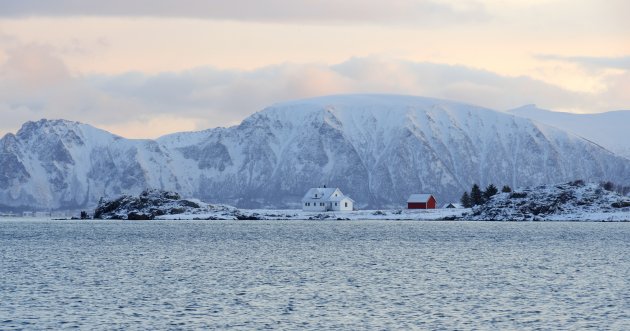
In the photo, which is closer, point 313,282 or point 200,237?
point 313,282

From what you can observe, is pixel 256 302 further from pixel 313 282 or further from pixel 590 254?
pixel 590 254

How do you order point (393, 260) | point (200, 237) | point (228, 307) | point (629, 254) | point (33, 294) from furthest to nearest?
point (200, 237) < point (629, 254) < point (393, 260) < point (33, 294) < point (228, 307)

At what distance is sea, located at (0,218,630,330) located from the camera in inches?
2422

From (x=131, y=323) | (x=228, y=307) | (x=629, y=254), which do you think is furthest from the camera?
(x=629, y=254)

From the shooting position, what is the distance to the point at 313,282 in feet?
276

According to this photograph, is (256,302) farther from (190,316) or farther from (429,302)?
(429,302)

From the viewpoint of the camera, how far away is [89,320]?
61469mm

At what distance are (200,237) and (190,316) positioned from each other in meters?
107

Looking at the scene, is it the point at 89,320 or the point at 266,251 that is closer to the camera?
the point at 89,320

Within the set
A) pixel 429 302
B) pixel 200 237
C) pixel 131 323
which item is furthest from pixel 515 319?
pixel 200 237

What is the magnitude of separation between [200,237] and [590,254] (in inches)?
2824

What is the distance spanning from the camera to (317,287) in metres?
79.9

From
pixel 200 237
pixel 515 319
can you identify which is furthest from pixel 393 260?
pixel 200 237

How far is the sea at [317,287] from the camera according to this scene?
61.5 meters
